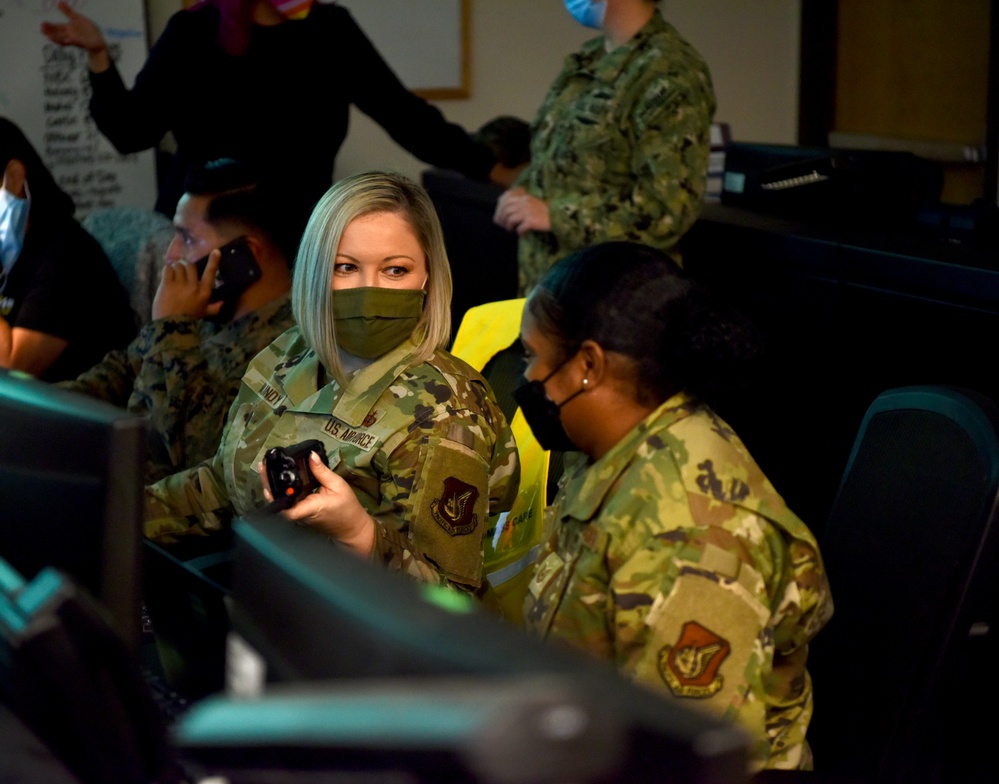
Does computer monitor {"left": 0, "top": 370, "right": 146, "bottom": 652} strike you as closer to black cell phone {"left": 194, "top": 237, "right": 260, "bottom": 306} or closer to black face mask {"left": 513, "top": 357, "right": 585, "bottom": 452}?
black face mask {"left": 513, "top": 357, "right": 585, "bottom": 452}

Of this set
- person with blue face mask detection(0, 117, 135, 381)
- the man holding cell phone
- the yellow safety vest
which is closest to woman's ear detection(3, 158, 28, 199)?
person with blue face mask detection(0, 117, 135, 381)

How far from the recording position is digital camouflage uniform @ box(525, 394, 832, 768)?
1133 millimetres

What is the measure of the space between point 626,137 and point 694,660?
174cm

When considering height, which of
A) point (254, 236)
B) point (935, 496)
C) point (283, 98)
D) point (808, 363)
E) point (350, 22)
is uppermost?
point (350, 22)

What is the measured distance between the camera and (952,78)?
5262mm

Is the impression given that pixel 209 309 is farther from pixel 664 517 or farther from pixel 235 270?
pixel 664 517

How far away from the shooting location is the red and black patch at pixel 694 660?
44.4 inches

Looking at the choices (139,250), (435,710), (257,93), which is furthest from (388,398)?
(139,250)

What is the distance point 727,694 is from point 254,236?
4.79ft

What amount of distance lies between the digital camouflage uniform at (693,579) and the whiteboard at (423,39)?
3780mm

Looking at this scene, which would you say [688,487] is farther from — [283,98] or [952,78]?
[952,78]

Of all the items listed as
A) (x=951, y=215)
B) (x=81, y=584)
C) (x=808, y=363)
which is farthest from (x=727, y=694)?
(x=951, y=215)

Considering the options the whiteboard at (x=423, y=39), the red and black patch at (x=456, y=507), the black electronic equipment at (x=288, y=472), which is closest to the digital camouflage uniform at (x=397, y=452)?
the red and black patch at (x=456, y=507)

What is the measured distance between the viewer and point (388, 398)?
1.67m
